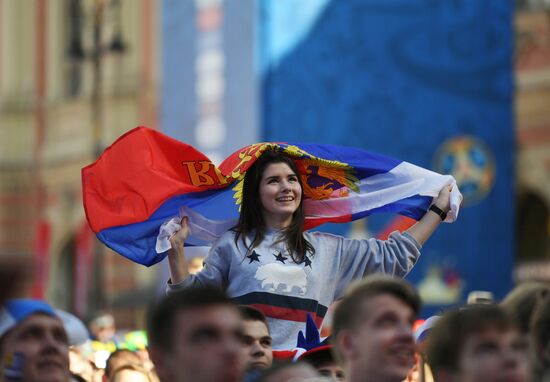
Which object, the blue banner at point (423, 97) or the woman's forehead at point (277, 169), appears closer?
the woman's forehead at point (277, 169)

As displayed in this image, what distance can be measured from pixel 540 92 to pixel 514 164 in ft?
6.92

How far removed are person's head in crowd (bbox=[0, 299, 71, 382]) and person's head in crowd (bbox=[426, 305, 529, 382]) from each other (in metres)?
1.16

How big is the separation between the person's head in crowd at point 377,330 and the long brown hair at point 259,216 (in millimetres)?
1396

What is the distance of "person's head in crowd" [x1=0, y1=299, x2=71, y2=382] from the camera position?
457 centimetres

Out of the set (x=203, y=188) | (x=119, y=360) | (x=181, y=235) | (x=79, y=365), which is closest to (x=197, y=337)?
(x=181, y=235)

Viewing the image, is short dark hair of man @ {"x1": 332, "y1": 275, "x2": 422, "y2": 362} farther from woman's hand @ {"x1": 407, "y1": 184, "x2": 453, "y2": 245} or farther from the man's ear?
woman's hand @ {"x1": 407, "y1": 184, "x2": 453, "y2": 245}

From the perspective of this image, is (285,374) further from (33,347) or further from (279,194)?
(279,194)

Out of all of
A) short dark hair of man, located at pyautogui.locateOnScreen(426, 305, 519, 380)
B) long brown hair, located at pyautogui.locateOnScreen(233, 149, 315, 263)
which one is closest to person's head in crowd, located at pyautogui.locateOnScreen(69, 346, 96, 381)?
long brown hair, located at pyautogui.locateOnScreen(233, 149, 315, 263)

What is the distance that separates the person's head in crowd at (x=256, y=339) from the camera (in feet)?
17.8

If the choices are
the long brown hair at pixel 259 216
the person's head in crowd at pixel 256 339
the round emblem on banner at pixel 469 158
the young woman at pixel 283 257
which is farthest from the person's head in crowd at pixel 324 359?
the round emblem on banner at pixel 469 158

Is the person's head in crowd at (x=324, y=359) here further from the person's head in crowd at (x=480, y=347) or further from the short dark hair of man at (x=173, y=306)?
the short dark hair of man at (x=173, y=306)

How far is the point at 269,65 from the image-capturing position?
71.1 ft

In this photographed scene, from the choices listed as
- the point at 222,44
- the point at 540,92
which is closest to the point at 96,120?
the point at 222,44

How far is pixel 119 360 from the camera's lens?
7.39m
